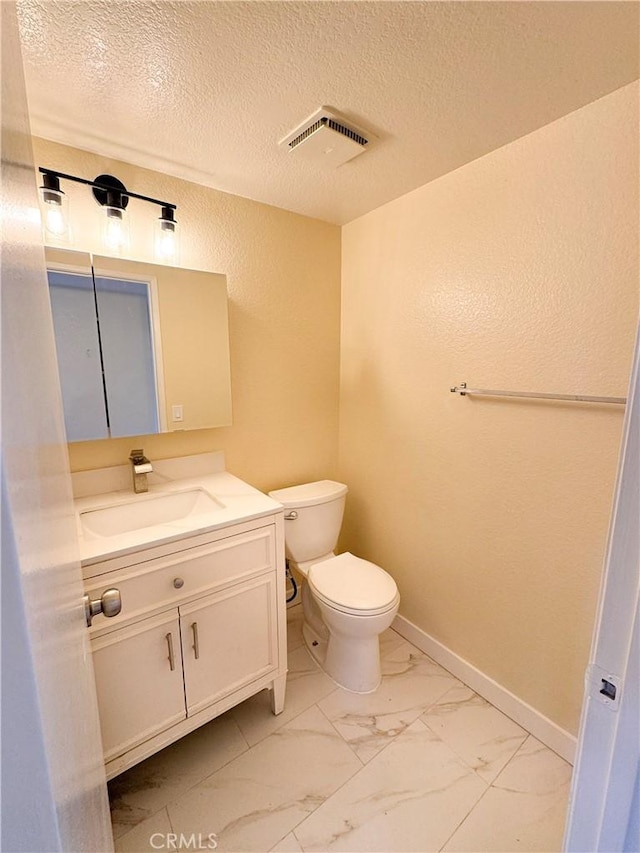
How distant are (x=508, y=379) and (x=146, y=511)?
4.92 feet

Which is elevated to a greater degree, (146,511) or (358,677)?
(146,511)

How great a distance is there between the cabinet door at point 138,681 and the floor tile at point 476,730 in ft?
3.25

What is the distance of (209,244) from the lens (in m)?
1.62

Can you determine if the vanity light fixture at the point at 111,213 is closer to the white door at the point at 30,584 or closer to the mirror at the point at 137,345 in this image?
the mirror at the point at 137,345

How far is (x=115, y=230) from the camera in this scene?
1385mm

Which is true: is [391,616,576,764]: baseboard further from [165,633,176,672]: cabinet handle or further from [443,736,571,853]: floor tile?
[165,633,176,672]: cabinet handle

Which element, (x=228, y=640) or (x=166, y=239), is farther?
(x=166, y=239)

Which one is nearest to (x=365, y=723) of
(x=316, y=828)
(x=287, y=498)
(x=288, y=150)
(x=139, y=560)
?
(x=316, y=828)

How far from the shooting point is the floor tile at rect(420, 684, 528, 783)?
1317mm

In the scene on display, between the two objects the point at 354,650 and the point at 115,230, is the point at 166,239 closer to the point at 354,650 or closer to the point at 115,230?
the point at 115,230

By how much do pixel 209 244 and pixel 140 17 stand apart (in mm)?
785

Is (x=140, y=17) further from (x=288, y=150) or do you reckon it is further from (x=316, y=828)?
(x=316, y=828)

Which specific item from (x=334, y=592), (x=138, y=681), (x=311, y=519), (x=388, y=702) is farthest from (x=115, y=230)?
(x=388, y=702)

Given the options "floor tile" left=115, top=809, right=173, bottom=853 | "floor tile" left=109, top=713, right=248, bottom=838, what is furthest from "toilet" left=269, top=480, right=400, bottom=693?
"floor tile" left=115, top=809, right=173, bottom=853
